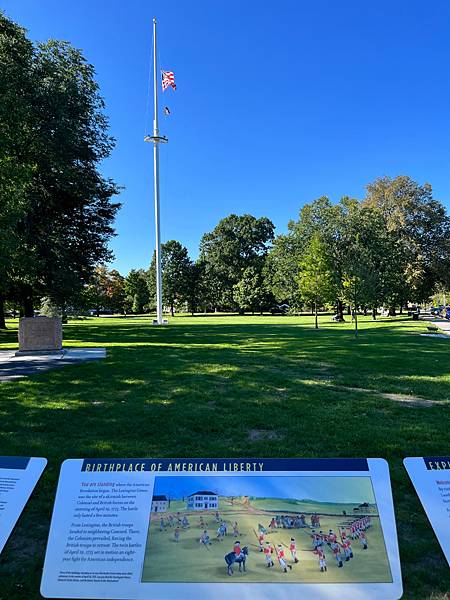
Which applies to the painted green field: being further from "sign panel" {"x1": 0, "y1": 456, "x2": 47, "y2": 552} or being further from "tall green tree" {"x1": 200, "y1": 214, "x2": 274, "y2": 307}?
"tall green tree" {"x1": 200, "y1": 214, "x2": 274, "y2": 307}

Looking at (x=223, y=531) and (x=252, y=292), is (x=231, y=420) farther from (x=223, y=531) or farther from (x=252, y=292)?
(x=252, y=292)

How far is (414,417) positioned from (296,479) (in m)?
3.93

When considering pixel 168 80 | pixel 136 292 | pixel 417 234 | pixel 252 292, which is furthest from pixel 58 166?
pixel 136 292

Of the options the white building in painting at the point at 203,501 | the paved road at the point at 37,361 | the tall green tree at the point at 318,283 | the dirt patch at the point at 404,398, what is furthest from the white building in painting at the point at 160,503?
the tall green tree at the point at 318,283

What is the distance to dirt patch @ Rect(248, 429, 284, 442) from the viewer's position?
5086mm

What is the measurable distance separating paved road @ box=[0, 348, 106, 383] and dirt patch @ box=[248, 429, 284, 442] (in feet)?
21.5

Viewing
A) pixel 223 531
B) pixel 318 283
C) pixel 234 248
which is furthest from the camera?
pixel 234 248

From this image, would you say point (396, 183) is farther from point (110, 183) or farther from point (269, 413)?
point (269, 413)

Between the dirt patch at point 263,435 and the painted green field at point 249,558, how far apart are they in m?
2.52

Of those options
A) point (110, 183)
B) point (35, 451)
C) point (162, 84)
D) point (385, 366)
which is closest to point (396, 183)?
point (162, 84)

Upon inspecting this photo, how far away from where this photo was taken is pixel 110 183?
2567 centimetres

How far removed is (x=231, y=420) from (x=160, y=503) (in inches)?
129

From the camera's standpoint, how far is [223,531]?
254 centimetres

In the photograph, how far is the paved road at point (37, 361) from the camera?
414 inches
